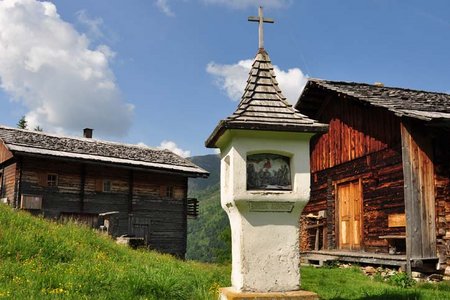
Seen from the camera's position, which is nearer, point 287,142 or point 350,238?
point 287,142

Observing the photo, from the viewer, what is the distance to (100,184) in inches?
925

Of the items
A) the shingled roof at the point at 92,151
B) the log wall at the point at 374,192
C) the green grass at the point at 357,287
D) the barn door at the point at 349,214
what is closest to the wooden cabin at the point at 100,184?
the shingled roof at the point at 92,151

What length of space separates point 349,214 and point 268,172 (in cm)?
1059

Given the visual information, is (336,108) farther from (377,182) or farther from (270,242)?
(270,242)

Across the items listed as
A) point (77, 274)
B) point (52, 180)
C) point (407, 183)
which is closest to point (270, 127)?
point (77, 274)

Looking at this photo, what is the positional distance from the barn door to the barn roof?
3094mm

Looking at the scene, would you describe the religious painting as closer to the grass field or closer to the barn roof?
the grass field

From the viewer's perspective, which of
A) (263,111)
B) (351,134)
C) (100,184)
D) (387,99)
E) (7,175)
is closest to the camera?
(263,111)

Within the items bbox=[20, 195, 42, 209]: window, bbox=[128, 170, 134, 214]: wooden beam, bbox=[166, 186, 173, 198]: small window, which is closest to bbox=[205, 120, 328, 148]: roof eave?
bbox=[20, 195, 42, 209]: window

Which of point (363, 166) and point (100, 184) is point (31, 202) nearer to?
point (100, 184)

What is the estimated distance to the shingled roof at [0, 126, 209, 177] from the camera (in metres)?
21.3

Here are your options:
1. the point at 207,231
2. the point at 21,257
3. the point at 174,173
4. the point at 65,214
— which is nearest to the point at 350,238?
the point at 21,257

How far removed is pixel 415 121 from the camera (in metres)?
12.1

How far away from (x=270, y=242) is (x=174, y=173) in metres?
19.6
